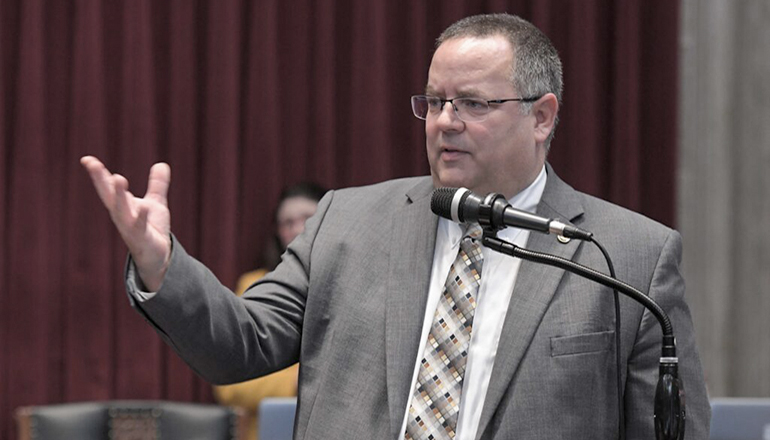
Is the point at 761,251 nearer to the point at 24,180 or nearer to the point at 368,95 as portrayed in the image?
the point at 368,95

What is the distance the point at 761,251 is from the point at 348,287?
3.14m

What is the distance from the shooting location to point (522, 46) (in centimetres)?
223

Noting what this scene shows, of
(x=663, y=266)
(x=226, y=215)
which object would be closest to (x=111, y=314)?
(x=226, y=215)

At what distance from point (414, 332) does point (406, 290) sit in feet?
0.29

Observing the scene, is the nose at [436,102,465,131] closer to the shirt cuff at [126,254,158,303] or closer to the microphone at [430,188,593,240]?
the microphone at [430,188,593,240]

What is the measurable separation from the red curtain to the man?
2409mm

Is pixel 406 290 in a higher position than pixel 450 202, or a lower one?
lower

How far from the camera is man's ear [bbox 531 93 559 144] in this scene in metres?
2.27

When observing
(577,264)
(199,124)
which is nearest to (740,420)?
(577,264)

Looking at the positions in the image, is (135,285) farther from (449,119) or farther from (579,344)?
(579,344)

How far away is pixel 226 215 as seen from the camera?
182 inches

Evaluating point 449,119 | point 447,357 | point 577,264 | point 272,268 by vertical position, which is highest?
point 449,119

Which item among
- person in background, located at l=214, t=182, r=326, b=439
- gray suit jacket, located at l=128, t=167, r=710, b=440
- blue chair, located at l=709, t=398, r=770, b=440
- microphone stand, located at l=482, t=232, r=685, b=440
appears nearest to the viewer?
microphone stand, located at l=482, t=232, r=685, b=440

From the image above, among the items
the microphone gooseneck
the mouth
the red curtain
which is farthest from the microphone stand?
the red curtain
